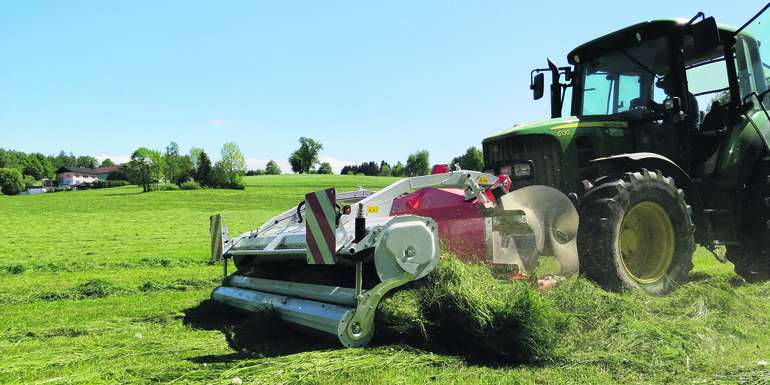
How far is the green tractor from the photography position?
5.68 m

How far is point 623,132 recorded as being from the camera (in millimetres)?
6695

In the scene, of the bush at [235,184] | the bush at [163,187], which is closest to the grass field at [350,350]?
the bush at [235,184]

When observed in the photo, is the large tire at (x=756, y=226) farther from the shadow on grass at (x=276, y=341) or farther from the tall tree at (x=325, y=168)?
the tall tree at (x=325, y=168)

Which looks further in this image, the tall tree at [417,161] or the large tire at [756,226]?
the tall tree at [417,161]

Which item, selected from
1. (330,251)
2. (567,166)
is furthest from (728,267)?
(330,251)

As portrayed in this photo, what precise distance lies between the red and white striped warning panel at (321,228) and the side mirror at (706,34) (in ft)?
13.5

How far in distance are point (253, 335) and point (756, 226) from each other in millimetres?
5964

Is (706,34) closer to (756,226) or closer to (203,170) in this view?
(756,226)

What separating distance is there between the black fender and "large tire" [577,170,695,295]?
26cm

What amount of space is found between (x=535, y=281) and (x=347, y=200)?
114 inches

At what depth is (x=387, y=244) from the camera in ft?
13.8

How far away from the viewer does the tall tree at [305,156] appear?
121188 mm

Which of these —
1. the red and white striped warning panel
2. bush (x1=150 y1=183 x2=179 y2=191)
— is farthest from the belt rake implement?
bush (x1=150 y1=183 x2=179 y2=191)

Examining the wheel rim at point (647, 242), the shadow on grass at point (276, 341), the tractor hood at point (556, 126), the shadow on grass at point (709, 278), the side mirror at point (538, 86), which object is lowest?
the shadow on grass at point (709, 278)
